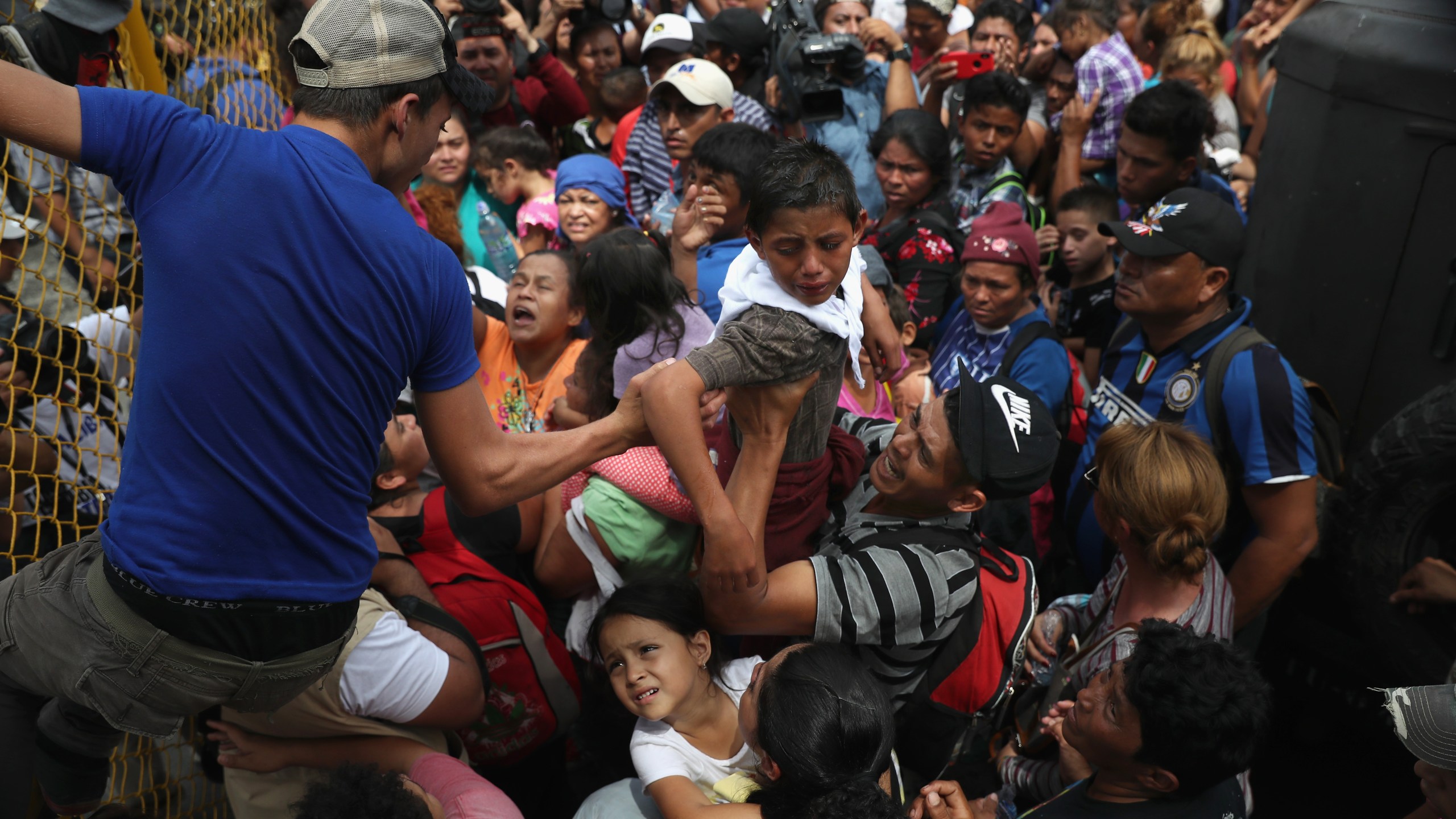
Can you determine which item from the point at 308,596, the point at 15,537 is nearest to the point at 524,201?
the point at 15,537

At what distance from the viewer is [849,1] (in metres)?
6.14

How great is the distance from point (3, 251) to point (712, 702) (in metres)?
3.81

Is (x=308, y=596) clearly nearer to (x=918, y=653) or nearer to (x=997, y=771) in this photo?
(x=918, y=653)

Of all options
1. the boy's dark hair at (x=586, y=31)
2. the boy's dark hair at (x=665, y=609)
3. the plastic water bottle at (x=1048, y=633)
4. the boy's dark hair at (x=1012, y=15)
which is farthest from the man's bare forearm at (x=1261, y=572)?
the boy's dark hair at (x=586, y=31)

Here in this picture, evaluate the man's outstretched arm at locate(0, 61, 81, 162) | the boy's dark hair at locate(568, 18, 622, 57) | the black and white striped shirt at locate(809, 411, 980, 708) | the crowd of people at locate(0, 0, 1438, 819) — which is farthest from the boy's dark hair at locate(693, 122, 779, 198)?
the boy's dark hair at locate(568, 18, 622, 57)

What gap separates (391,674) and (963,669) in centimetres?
141

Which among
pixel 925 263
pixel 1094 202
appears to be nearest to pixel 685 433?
pixel 925 263

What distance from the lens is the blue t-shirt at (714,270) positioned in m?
3.41

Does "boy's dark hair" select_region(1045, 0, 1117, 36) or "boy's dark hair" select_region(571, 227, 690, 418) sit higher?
"boy's dark hair" select_region(1045, 0, 1117, 36)

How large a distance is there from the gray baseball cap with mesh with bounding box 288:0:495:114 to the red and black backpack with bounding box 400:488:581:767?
1.35 metres

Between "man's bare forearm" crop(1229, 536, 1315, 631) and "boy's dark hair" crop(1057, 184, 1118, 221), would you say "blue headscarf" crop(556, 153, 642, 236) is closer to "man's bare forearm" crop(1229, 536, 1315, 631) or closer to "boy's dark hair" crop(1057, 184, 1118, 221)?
"boy's dark hair" crop(1057, 184, 1118, 221)

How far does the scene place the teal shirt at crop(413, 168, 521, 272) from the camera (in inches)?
202

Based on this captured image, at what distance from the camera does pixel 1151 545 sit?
8.22ft

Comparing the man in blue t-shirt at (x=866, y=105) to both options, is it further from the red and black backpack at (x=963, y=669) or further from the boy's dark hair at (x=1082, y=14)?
the red and black backpack at (x=963, y=669)
